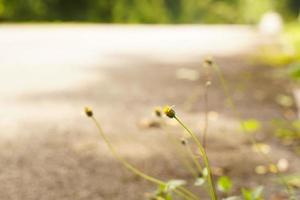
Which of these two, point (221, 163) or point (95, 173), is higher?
point (221, 163)

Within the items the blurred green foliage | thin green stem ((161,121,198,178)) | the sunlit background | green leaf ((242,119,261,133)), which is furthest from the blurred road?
the blurred green foliage

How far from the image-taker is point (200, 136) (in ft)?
11.7

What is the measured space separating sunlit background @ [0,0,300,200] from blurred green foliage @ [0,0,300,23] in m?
9.20

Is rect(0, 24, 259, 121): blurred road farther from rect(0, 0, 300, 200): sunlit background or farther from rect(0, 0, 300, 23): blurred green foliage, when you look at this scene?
rect(0, 0, 300, 23): blurred green foliage

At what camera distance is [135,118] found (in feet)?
13.3

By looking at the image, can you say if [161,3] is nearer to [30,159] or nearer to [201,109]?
[201,109]

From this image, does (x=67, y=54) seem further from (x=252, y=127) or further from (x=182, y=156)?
(x=182, y=156)

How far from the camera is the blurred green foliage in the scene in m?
19.0

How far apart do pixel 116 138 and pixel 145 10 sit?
1951cm

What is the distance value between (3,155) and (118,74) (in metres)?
3.67

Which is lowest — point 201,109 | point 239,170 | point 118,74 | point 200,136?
point 239,170

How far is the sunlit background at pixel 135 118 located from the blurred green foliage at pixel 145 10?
9203 mm

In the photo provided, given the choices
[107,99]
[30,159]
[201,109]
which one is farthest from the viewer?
[107,99]


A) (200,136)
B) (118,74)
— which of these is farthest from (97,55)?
(200,136)
